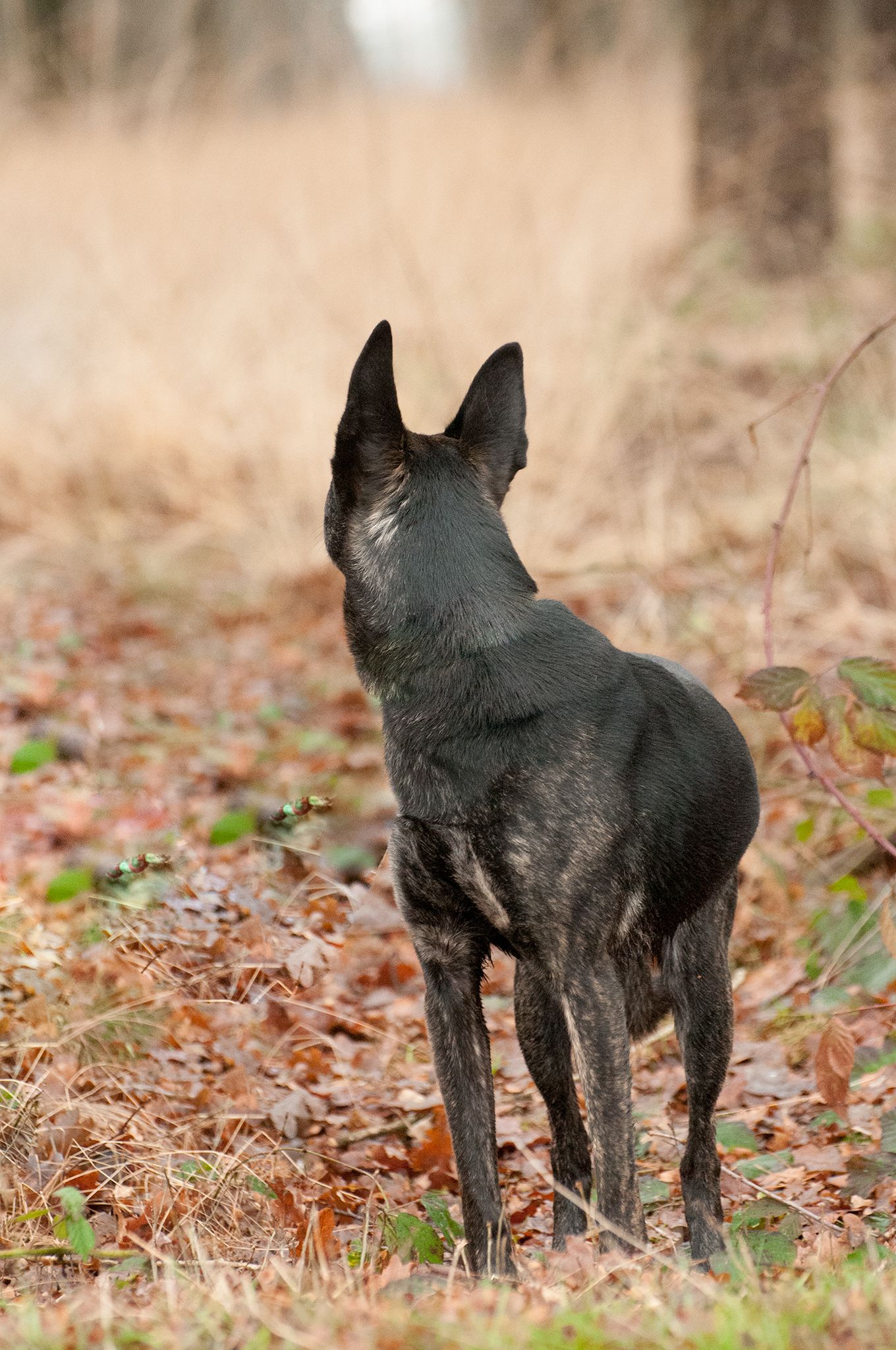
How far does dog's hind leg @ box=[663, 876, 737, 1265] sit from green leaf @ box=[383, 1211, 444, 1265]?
2.07 ft

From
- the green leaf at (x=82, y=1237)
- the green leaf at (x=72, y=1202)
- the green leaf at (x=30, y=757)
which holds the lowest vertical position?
the green leaf at (x=82, y=1237)

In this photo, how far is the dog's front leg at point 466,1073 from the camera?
299 centimetres

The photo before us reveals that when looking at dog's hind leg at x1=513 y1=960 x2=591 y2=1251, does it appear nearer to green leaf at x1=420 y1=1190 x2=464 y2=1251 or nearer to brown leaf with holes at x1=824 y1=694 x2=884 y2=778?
green leaf at x1=420 y1=1190 x2=464 y2=1251

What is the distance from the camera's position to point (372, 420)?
9.81ft

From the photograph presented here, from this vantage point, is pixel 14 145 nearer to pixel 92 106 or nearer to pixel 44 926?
pixel 92 106

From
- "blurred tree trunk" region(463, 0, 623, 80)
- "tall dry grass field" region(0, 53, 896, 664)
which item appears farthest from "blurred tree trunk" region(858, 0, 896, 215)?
"blurred tree trunk" region(463, 0, 623, 80)

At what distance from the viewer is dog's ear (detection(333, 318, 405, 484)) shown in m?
2.89

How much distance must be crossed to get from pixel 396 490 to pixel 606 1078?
1.38 meters

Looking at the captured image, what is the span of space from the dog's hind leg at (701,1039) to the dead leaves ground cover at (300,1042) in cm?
11

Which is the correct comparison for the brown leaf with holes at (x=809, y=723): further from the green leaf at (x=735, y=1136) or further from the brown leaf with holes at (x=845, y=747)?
the green leaf at (x=735, y=1136)

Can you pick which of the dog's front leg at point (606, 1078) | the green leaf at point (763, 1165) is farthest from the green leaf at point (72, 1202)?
the green leaf at point (763, 1165)

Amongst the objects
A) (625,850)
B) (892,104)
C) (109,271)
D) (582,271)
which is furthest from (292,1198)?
(892,104)

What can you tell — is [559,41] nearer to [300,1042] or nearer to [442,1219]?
[300,1042]

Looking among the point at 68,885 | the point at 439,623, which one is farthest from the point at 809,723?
the point at 68,885
